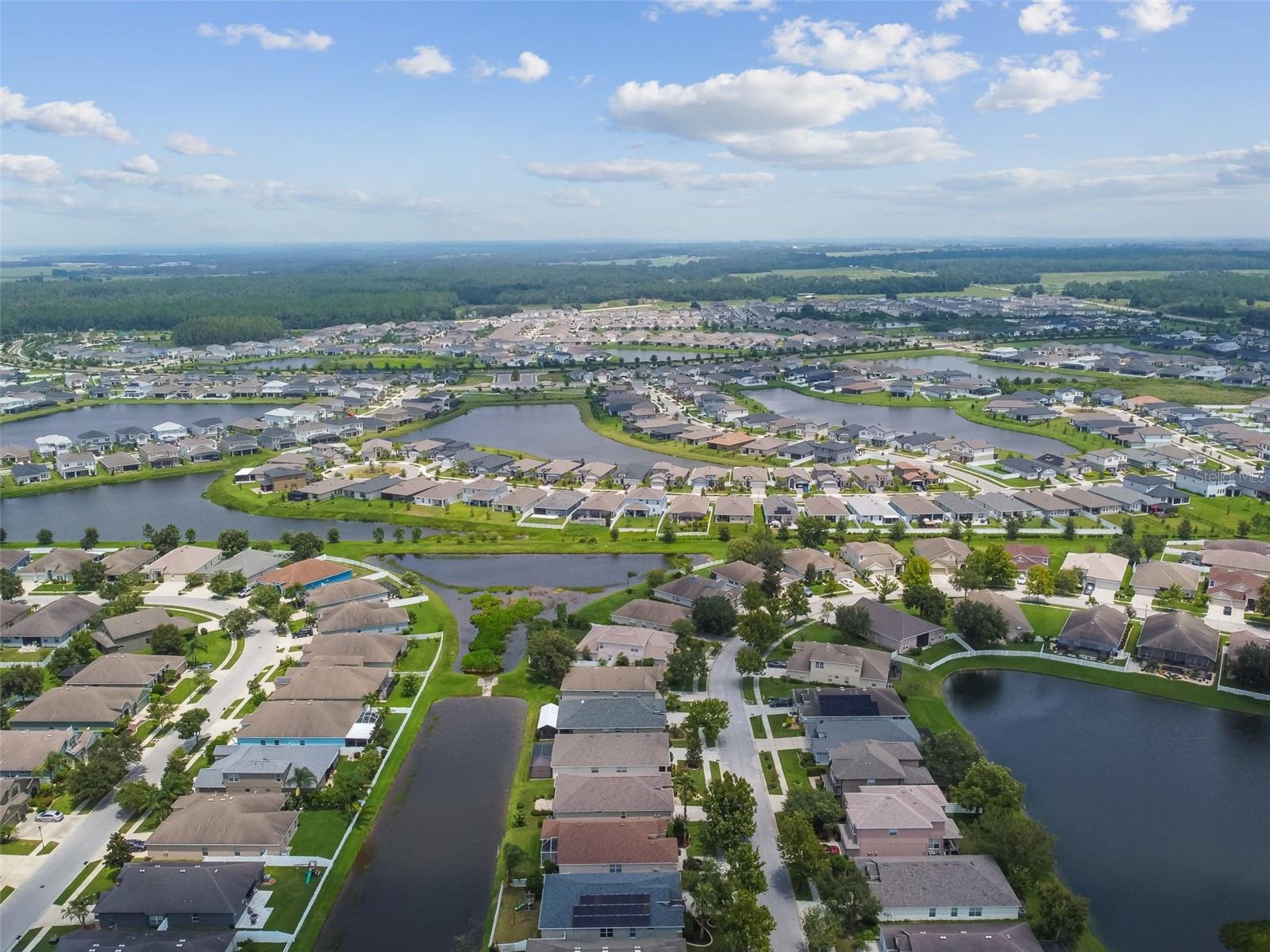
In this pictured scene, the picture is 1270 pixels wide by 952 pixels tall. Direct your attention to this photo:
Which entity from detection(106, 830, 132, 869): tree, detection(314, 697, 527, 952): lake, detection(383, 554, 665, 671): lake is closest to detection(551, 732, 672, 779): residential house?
detection(314, 697, 527, 952): lake

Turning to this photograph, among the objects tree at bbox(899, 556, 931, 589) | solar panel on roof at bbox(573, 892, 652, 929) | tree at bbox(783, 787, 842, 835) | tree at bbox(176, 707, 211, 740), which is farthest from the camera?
tree at bbox(899, 556, 931, 589)

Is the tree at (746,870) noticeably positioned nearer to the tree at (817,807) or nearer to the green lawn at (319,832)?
the tree at (817,807)

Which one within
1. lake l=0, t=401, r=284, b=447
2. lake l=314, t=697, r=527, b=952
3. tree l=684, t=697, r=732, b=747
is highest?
lake l=0, t=401, r=284, b=447

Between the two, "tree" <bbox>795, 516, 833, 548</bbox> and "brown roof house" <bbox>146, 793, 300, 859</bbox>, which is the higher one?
"tree" <bbox>795, 516, 833, 548</bbox>

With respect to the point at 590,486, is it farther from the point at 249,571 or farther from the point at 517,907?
the point at 517,907

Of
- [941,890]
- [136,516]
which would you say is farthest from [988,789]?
→ [136,516]

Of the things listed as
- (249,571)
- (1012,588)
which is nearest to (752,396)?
(1012,588)

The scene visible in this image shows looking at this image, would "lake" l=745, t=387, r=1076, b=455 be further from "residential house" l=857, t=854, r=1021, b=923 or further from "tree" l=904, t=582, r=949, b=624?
"residential house" l=857, t=854, r=1021, b=923

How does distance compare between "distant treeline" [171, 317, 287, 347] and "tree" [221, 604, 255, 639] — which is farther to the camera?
"distant treeline" [171, 317, 287, 347]
